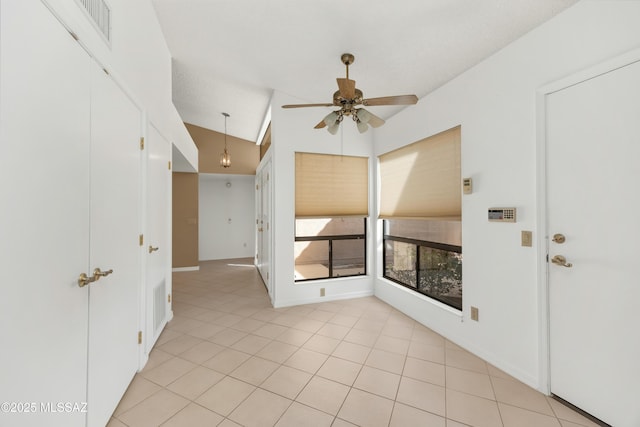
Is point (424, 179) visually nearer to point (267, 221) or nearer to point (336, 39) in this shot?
point (336, 39)

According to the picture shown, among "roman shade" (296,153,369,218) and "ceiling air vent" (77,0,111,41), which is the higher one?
"ceiling air vent" (77,0,111,41)

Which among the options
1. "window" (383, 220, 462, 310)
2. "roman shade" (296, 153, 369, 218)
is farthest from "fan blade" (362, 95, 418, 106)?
"roman shade" (296, 153, 369, 218)

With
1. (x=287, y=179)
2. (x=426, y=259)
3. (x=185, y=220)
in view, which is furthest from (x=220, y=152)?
(x=426, y=259)

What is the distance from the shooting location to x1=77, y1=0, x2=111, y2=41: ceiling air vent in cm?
135

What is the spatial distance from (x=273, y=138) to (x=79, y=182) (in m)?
2.58

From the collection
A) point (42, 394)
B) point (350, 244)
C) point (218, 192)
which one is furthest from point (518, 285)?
point (218, 192)

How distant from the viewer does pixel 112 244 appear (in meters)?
1.64

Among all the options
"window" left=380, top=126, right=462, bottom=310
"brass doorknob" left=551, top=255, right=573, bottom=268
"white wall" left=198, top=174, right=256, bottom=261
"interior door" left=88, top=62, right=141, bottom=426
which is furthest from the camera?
"white wall" left=198, top=174, right=256, bottom=261

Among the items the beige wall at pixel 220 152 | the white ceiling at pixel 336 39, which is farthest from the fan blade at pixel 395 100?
the beige wall at pixel 220 152

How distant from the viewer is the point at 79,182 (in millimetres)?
1273

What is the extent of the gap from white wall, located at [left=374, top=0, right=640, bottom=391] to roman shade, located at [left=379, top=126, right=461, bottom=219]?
0.17 metres

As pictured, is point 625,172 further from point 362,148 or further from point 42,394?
point 42,394

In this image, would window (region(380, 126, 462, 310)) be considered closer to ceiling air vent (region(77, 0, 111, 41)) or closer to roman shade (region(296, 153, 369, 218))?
roman shade (region(296, 153, 369, 218))

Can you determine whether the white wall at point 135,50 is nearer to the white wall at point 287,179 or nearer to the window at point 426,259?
the white wall at point 287,179
